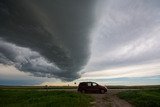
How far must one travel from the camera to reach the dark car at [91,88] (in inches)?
1548

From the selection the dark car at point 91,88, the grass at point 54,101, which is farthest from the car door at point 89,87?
the grass at point 54,101

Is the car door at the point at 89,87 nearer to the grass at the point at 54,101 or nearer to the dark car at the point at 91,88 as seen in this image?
the dark car at the point at 91,88

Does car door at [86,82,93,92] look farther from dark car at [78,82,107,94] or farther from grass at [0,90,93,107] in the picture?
grass at [0,90,93,107]

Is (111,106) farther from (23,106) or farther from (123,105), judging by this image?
(23,106)

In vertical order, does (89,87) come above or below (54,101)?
above

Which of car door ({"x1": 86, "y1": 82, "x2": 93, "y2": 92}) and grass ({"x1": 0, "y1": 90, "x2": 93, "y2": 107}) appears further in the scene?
car door ({"x1": 86, "y1": 82, "x2": 93, "y2": 92})

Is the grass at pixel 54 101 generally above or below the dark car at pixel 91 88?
below

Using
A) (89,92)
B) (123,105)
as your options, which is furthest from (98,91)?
(123,105)

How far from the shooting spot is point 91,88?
40062 millimetres

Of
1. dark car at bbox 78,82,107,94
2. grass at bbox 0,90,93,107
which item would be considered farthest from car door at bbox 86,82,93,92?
grass at bbox 0,90,93,107

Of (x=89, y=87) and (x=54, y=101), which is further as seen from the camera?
(x=89, y=87)

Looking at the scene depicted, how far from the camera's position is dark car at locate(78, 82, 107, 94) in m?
39.3

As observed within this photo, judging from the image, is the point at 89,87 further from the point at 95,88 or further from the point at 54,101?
the point at 54,101

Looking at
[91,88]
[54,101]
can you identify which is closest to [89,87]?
[91,88]
